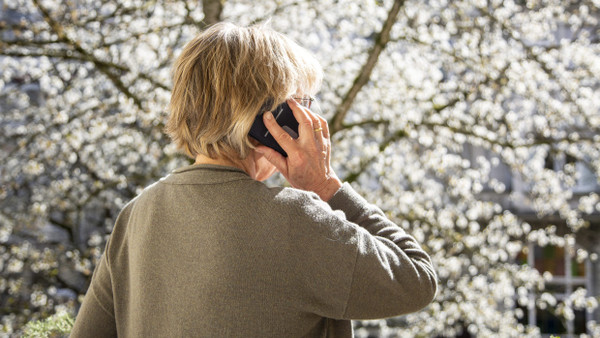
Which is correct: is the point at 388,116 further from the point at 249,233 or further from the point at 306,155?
the point at 249,233

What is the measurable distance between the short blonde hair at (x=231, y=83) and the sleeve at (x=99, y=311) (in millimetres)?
401

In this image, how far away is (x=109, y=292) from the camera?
1.54m

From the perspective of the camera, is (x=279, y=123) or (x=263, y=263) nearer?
(x=263, y=263)

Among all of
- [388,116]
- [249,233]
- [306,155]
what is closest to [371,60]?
[388,116]

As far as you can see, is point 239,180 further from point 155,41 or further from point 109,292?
point 155,41

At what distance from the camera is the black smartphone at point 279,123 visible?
1.36 m

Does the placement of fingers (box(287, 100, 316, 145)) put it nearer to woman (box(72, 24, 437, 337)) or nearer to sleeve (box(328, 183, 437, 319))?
woman (box(72, 24, 437, 337))

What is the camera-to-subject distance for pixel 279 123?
137 centimetres

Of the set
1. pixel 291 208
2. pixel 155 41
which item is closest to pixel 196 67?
pixel 291 208

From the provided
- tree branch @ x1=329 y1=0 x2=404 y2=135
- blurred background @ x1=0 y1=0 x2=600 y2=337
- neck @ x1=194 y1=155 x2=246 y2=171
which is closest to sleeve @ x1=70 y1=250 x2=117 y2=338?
neck @ x1=194 y1=155 x2=246 y2=171

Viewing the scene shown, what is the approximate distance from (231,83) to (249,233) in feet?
1.05

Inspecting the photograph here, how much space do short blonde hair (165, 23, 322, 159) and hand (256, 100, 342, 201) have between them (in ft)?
0.17

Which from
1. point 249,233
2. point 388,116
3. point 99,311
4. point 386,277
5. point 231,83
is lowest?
point 388,116

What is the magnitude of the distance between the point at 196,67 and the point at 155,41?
5.28 m
